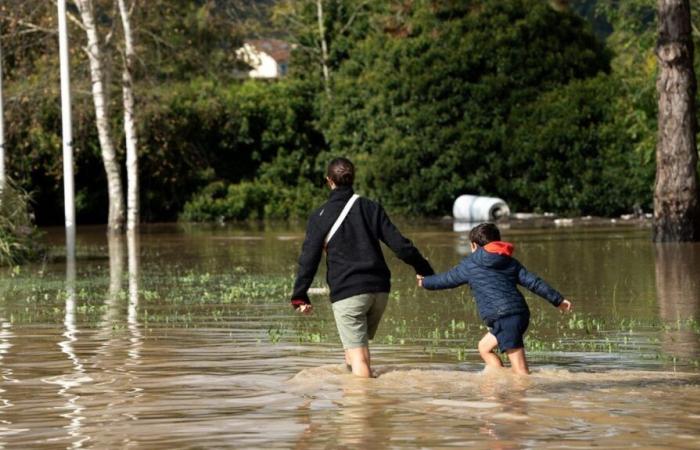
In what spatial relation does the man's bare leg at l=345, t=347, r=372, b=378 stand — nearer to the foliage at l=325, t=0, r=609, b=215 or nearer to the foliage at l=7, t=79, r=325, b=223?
the foliage at l=7, t=79, r=325, b=223

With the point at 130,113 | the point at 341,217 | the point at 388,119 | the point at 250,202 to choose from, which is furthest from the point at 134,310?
the point at 250,202

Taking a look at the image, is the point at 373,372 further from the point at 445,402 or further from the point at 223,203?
the point at 223,203

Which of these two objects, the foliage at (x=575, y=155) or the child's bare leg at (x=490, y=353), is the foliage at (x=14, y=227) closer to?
the child's bare leg at (x=490, y=353)

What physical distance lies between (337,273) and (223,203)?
131ft

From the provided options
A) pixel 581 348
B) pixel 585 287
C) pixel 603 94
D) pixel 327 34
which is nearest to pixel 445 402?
pixel 581 348

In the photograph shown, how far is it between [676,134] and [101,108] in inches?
665

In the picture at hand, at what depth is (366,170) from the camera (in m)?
49.1

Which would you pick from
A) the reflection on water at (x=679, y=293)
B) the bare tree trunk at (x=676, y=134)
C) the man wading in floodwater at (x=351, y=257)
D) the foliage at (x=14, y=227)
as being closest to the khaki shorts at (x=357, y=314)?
the man wading in floodwater at (x=351, y=257)

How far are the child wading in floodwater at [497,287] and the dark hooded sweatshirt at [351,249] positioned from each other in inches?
17.0

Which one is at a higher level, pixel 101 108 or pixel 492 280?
pixel 101 108

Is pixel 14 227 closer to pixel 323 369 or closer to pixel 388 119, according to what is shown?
pixel 323 369

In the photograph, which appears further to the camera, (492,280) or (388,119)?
(388,119)

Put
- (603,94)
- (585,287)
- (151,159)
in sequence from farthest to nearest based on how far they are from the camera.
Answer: (151,159), (603,94), (585,287)

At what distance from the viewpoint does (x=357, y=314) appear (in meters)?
11.1
